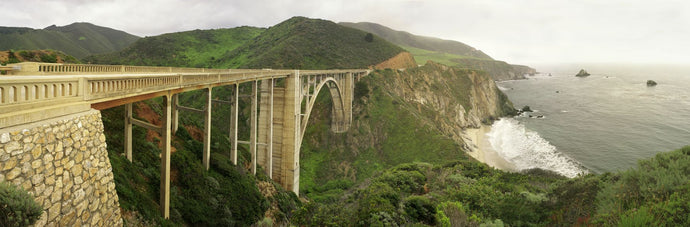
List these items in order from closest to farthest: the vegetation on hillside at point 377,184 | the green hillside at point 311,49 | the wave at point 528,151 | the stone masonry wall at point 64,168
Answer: the stone masonry wall at point 64,168 < the vegetation on hillside at point 377,184 < the wave at point 528,151 < the green hillside at point 311,49

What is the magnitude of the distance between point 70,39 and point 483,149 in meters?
119

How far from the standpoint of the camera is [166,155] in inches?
390

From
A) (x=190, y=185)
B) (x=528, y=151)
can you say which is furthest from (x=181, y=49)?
(x=528, y=151)

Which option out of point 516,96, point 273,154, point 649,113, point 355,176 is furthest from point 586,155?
point 516,96

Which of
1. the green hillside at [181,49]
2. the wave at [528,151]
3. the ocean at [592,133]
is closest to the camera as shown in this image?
the wave at [528,151]

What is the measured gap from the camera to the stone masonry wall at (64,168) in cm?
454

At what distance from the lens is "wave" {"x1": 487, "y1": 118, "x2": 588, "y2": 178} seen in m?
33.5

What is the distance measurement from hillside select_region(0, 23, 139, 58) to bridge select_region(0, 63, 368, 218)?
80.6m

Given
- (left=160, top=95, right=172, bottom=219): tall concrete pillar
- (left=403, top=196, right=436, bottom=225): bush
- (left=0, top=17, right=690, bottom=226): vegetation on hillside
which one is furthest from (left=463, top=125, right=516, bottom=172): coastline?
(left=160, top=95, right=172, bottom=219): tall concrete pillar

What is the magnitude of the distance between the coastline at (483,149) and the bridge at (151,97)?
2049 centimetres

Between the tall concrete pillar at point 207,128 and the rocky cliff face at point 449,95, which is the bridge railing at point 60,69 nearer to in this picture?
the tall concrete pillar at point 207,128

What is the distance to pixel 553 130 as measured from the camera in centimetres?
4900

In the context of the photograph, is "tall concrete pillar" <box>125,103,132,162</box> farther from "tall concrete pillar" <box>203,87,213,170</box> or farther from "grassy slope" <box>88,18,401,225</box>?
"tall concrete pillar" <box>203,87,213,170</box>

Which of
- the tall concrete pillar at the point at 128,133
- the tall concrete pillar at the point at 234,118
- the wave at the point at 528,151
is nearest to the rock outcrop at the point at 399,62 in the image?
the wave at the point at 528,151
